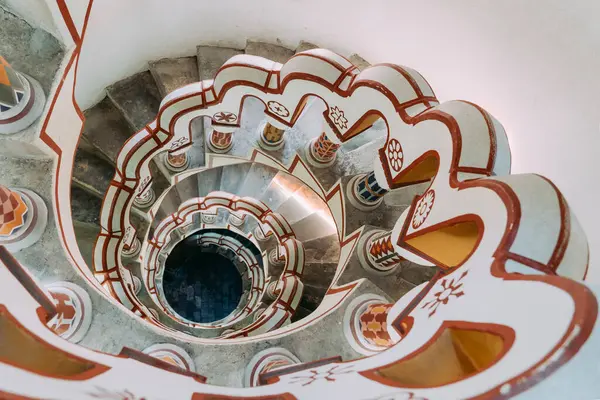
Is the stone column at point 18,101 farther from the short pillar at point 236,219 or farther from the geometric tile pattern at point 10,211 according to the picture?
the short pillar at point 236,219

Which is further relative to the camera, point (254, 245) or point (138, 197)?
point (254, 245)

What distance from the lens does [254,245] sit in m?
8.48

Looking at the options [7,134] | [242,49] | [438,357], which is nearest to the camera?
[438,357]

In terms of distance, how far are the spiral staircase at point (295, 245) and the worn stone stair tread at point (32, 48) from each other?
12 millimetres

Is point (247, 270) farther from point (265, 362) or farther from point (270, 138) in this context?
point (265, 362)

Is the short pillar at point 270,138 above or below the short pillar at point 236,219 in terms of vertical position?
below

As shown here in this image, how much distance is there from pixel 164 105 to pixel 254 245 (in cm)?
460

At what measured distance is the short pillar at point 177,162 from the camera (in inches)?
214

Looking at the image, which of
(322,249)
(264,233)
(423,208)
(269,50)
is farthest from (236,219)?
(423,208)

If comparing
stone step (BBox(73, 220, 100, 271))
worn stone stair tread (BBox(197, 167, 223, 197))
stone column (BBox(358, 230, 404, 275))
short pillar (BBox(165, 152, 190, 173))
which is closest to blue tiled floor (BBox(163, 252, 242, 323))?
worn stone stair tread (BBox(197, 167, 223, 197))

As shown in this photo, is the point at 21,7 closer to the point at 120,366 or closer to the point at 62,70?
the point at 62,70

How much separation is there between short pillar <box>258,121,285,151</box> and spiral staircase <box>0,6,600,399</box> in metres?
0.02

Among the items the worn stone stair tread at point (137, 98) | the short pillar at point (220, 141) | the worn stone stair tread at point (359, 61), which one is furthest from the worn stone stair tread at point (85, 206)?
the worn stone stair tread at point (359, 61)

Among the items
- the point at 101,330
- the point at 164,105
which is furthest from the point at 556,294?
the point at 164,105
